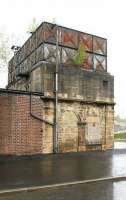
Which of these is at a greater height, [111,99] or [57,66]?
[57,66]

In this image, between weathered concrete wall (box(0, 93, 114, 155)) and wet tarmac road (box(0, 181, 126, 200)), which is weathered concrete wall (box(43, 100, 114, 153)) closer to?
weathered concrete wall (box(0, 93, 114, 155))

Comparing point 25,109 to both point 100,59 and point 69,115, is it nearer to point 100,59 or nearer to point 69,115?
point 69,115

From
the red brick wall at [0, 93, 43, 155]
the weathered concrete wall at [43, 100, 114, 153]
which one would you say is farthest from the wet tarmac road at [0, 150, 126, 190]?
the weathered concrete wall at [43, 100, 114, 153]

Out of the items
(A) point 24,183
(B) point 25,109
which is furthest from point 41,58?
(A) point 24,183

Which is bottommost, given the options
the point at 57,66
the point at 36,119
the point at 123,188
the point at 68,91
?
the point at 123,188

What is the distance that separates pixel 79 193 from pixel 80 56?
15.3m

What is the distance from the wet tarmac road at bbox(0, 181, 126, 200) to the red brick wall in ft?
30.3

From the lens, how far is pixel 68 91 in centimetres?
2148

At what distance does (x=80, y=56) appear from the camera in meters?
23.5

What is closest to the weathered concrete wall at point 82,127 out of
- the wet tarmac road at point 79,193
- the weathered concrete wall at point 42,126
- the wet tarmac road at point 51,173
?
the weathered concrete wall at point 42,126

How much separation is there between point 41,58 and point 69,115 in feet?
14.2

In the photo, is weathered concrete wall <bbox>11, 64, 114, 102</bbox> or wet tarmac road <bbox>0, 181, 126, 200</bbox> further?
weathered concrete wall <bbox>11, 64, 114, 102</bbox>

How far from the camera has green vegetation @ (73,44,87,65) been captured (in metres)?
23.4

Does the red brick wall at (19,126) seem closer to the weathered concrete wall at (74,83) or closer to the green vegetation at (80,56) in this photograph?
the weathered concrete wall at (74,83)
